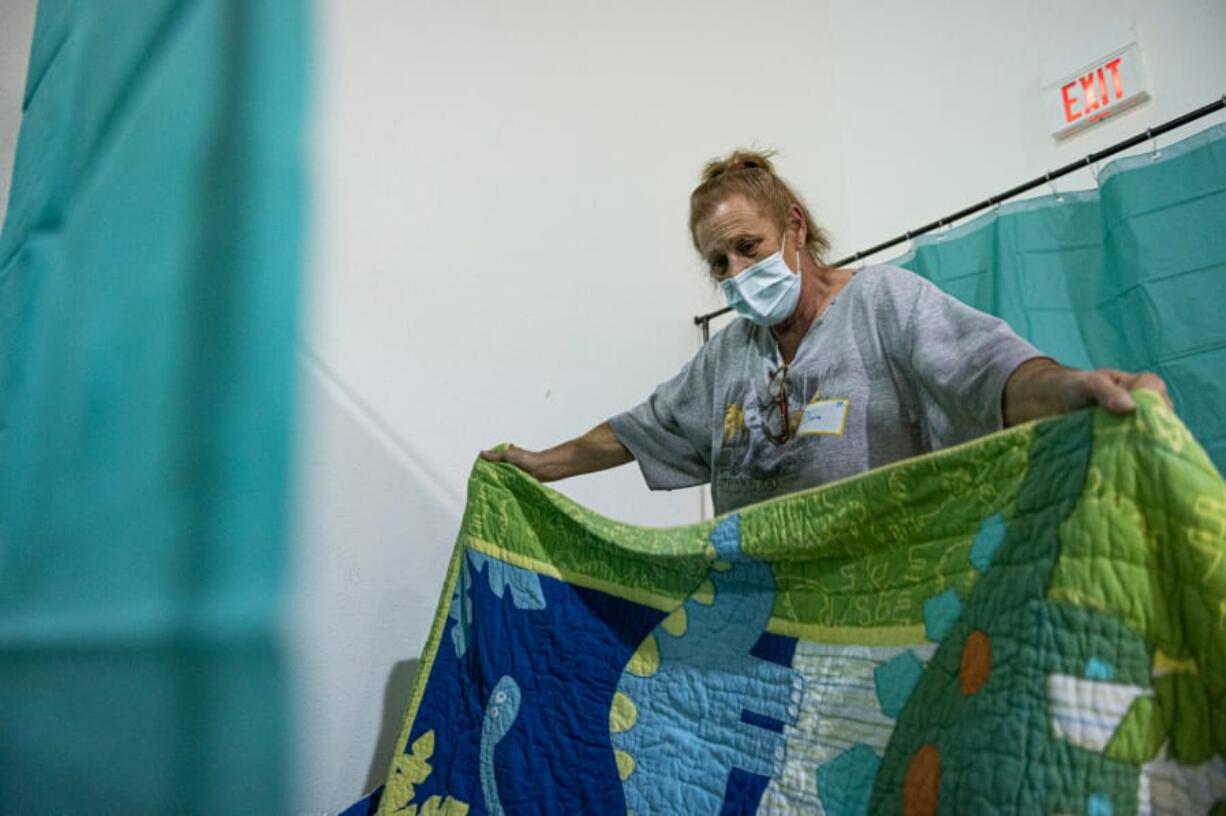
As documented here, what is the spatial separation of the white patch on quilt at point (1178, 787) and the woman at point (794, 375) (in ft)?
1.10

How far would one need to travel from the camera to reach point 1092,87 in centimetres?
172

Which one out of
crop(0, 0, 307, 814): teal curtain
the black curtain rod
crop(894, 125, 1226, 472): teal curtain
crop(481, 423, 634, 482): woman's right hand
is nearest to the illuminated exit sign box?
the black curtain rod

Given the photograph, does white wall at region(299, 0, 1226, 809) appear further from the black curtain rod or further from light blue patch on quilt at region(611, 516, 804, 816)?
light blue patch on quilt at region(611, 516, 804, 816)

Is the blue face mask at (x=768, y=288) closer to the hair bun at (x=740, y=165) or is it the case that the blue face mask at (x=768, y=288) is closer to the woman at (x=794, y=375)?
the woman at (x=794, y=375)

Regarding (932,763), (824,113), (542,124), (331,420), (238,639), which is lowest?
(932,763)

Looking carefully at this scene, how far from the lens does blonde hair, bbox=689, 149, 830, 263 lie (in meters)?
1.15

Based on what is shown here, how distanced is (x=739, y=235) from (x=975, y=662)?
73cm

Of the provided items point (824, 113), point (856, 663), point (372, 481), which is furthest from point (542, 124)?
point (856, 663)

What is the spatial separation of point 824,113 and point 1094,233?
1.23 m

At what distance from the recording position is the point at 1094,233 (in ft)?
4.53

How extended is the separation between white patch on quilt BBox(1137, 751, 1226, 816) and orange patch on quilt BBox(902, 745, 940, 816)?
140 mm

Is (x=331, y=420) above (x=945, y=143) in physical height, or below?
below

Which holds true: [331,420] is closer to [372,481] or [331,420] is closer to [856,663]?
[372,481]

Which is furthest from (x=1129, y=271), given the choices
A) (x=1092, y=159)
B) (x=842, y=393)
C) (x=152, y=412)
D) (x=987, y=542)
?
(x=152, y=412)
